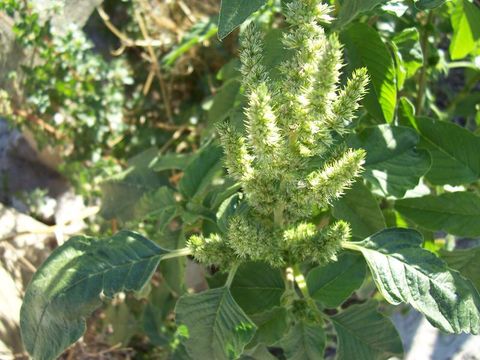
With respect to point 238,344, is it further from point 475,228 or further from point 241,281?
point 475,228

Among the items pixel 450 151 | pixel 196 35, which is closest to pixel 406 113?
pixel 450 151

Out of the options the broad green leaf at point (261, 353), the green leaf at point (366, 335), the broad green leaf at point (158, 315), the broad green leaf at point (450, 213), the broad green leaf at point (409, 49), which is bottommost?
the broad green leaf at point (158, 315)

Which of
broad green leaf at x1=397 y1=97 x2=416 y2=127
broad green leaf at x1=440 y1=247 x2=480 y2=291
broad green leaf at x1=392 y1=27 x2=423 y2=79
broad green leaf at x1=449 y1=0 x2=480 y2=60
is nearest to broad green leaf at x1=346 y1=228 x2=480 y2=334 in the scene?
broad green leaf at x1=440 y1=247 x2=480 y2=291

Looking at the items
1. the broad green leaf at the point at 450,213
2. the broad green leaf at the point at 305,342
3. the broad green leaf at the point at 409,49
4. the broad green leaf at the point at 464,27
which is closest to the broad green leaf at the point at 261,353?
the broad green leaf at the point at 305,342

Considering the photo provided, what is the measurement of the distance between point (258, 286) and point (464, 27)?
74 centimetres

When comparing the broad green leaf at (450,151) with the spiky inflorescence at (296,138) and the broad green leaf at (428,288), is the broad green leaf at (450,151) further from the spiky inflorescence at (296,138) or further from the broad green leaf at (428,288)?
the spiky inflorescence at (296,138)

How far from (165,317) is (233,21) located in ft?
3.70

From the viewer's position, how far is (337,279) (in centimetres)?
128

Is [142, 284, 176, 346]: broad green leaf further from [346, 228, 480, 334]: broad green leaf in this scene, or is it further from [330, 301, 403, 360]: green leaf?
[346, 228, 480, 334]: broad green leaf

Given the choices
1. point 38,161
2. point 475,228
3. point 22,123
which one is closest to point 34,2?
point 22,123

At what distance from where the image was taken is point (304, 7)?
868mm

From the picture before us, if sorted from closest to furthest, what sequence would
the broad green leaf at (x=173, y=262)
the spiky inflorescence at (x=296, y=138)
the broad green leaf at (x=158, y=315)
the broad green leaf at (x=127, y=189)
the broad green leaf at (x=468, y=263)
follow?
the spiky inflorescence at (x=296, y=138)
the broad green leaf at (x=468, y=263)
the broad green leaf at (x=173, y=262)
the broad green leaf at (x=127, y=189)
the broad green leaf at (x=158, y=315)

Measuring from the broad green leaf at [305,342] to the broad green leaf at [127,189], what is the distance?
538 millimetres

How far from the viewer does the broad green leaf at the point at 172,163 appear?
1.54m
